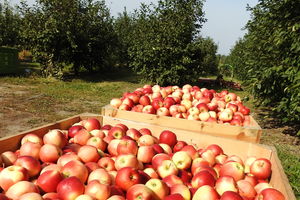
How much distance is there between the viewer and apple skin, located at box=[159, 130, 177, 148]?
2873 mm

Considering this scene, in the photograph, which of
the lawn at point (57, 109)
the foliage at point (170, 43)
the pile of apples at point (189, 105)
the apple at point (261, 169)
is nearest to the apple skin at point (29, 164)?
the apple at point (261, 169)

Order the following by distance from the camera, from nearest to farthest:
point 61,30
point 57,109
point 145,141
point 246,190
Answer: point 246,190
point 145,141
point 57,109
point 61,30

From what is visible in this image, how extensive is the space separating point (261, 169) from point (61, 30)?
13.3 meters

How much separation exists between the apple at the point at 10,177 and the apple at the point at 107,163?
0.62 m

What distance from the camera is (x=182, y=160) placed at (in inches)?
96.7

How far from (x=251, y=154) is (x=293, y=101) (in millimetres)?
3863


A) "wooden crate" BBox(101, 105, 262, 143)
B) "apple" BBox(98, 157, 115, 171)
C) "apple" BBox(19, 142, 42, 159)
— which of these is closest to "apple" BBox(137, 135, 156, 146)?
"apple" BBox(98, 157, 115, 171)

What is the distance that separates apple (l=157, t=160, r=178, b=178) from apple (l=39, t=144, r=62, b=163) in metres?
0.89

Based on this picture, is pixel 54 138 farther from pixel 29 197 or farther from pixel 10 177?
pixel 29 197

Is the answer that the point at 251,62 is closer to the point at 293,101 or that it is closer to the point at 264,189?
the point at 293,101

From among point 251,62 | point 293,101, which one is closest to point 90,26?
point 251,62

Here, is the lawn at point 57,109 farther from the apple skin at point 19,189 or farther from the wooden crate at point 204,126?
the apple skin at point 19,189

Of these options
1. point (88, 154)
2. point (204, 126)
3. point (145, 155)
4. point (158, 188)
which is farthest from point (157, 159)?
point (204, 126)

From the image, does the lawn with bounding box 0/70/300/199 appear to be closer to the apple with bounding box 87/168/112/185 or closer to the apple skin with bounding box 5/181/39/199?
the apple with bounding box 87/168/112/185
